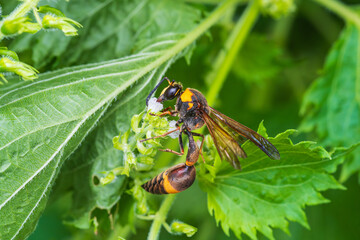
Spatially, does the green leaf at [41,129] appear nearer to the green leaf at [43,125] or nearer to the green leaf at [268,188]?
the green leaf at [43,125]

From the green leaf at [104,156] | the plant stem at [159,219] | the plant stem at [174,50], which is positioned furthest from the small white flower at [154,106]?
the plant stem at [159,219]

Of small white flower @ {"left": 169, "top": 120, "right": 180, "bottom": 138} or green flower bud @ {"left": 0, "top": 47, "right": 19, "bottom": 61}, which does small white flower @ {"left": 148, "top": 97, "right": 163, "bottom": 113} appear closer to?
small white flower @ {"left": 169, "top": 120, "right": 180, "bottom": 138}

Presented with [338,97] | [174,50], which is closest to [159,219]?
[174,50]

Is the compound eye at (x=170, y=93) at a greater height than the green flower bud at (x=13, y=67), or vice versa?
the green flower bud at (x=13, y=67)

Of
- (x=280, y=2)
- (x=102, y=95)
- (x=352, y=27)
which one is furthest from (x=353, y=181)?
(x=102, y=95)

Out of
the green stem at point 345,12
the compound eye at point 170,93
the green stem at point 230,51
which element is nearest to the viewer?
the compound eye at point 170,93

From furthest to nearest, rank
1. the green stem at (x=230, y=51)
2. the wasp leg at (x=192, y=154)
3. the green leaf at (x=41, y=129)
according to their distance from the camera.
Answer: the green stem at (x=230, y=51), the wasp leg at (x=192, y=154), the green leaf at (x=41, y=129)

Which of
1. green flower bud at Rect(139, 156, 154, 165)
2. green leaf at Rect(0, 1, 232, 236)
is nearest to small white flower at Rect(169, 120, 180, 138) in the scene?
green flower bud at Rect(139, 156, 154, 165)

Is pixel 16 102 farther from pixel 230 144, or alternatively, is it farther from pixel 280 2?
pixel 280 2
